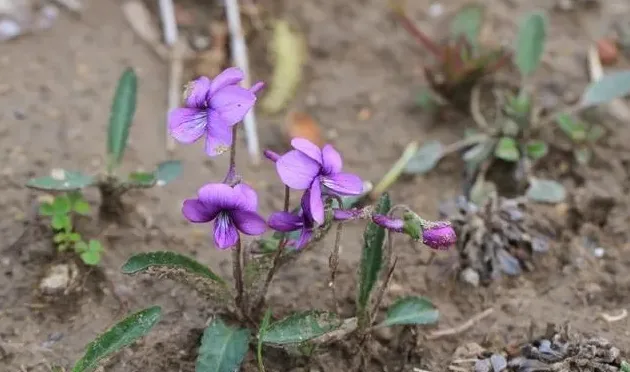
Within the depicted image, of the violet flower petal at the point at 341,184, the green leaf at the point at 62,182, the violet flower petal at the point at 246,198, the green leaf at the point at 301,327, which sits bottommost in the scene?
the green leaf at the point at 301,327

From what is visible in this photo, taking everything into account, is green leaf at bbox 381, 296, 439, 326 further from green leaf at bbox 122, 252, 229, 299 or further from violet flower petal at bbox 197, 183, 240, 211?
violet flower petal at bbox 197, 183, 240, 211

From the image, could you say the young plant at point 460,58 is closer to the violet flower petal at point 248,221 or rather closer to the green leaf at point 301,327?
the green leaf at point 301,327

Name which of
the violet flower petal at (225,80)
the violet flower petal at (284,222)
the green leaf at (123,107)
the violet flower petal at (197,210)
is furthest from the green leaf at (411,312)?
the green leaf at (123,107)

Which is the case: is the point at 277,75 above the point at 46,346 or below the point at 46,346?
above

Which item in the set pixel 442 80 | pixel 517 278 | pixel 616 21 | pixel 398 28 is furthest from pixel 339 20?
pixel 517 278

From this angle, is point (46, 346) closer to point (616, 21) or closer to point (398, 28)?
point (398, 28)

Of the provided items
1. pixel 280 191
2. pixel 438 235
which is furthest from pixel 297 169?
pixel 280 191

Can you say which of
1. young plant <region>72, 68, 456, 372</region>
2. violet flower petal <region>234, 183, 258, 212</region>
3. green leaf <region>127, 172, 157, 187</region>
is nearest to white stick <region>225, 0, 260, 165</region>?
green leaf <region>127, 172, 157, 187</region>
